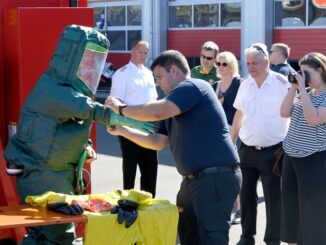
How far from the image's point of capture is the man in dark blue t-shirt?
4.56m

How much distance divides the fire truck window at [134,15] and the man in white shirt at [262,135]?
1732cm

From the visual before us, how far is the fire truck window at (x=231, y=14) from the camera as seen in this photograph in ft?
65.8

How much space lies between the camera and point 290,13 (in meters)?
18.7

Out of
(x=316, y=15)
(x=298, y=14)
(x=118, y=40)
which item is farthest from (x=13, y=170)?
(x=118, y=40)

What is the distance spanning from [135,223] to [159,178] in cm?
530

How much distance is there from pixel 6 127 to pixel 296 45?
13.7m

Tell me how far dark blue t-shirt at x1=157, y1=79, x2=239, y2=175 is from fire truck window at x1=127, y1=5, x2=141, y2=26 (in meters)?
19.0

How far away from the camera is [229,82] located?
24.1 feet

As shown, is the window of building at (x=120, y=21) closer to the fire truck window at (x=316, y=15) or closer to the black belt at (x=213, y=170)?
the fire truck window at (x=316, y=15)

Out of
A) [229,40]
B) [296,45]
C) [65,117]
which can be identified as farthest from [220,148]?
[229,40]

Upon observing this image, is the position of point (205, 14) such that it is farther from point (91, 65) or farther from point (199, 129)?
point (199, 129)

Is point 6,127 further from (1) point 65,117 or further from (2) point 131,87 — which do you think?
(2) point 131,87

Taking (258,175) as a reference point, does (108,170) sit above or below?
below

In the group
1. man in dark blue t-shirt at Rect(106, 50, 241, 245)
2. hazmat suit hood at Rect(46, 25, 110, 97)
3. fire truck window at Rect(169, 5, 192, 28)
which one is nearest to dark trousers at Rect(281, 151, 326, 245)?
man in dark blue t-shirt at Rect(106, 50, 241, 245)
